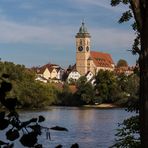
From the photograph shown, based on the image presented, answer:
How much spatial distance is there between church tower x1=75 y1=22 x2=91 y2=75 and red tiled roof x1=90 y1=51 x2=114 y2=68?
8.75ft

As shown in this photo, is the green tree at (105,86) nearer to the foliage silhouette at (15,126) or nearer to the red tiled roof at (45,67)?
the red tiled roof at (45,67)

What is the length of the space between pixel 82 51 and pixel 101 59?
27.2ft

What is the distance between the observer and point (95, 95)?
81625 mm

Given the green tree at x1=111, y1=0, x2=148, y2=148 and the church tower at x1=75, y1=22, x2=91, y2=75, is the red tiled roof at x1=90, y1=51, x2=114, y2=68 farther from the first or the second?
the green tree at x1=111, y1=0, x2=148, y2=148

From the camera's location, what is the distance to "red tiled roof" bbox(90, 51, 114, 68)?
135 m

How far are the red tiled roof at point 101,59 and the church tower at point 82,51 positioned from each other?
105 inches

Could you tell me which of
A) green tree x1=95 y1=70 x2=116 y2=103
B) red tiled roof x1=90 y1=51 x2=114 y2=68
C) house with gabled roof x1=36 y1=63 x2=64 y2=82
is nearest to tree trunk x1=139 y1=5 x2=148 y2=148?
green tree x1=95 y1=70 x2=116 y2=103

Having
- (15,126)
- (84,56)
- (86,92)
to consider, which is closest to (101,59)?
(84,56)

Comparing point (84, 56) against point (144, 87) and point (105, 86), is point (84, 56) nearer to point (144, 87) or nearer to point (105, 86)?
point (105, 86)

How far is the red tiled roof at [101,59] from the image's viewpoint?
135375 mm

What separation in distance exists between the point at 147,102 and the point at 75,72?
12822 cm

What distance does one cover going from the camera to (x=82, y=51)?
13275 centimetres

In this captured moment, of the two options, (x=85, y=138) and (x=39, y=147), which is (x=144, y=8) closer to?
(x=39, y=147)

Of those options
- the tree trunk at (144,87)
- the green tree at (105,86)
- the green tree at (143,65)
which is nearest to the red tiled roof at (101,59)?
the green tree at (105,86)
